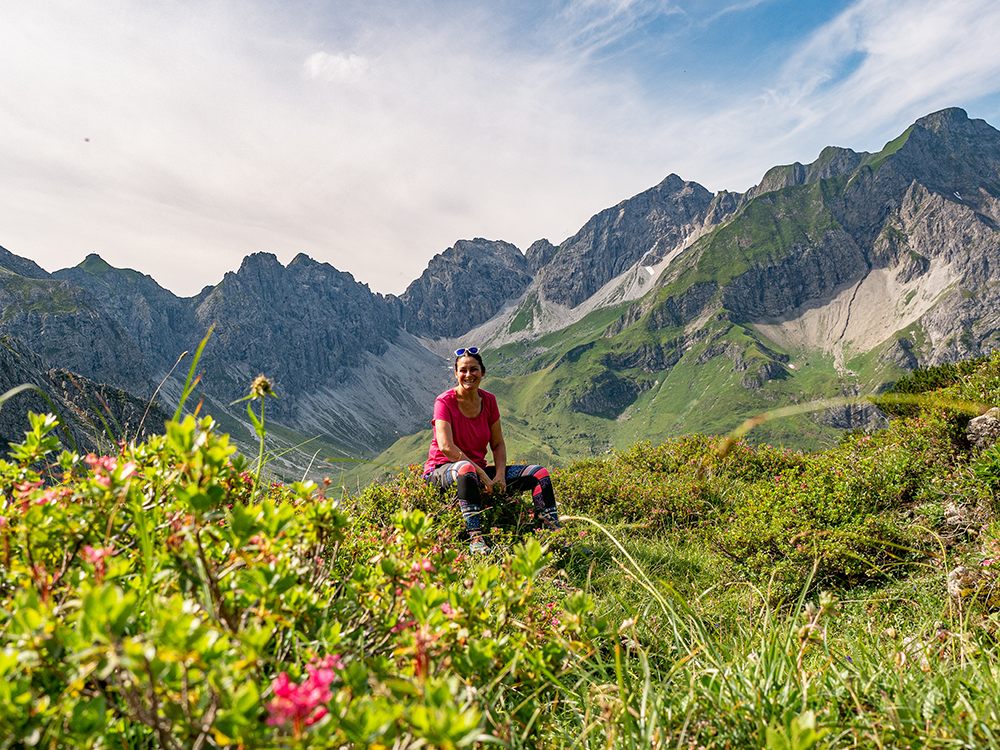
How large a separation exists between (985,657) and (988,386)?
311 inches

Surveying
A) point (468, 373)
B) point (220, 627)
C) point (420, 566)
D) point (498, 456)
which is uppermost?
point (468, 373)

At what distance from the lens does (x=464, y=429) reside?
8.22 metres

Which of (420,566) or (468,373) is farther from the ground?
(468,373)

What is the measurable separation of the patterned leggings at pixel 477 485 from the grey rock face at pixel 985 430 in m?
5.99

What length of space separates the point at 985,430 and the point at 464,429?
751 centimetres

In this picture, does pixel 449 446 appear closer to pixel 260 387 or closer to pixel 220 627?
pixel 260 387

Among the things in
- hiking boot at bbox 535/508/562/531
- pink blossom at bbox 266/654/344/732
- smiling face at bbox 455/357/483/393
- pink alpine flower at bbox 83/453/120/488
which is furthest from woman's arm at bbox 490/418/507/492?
pink blossom at bbox 266/654/344/732

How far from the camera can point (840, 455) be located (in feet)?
30.2

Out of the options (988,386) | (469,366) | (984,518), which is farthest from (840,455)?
(469,366)

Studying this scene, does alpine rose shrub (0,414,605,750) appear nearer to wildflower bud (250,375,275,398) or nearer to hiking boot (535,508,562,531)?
wildflower bud (250,375,275,398)

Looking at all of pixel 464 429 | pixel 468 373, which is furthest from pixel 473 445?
pixel 468 373

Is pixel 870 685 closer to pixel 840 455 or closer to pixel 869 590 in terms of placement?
pixel 869 590

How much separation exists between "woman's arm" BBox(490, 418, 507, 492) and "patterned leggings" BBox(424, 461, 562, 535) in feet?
0.62

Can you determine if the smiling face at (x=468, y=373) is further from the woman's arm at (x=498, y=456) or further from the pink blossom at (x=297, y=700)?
the pink blossom at (x=297, y=700)
